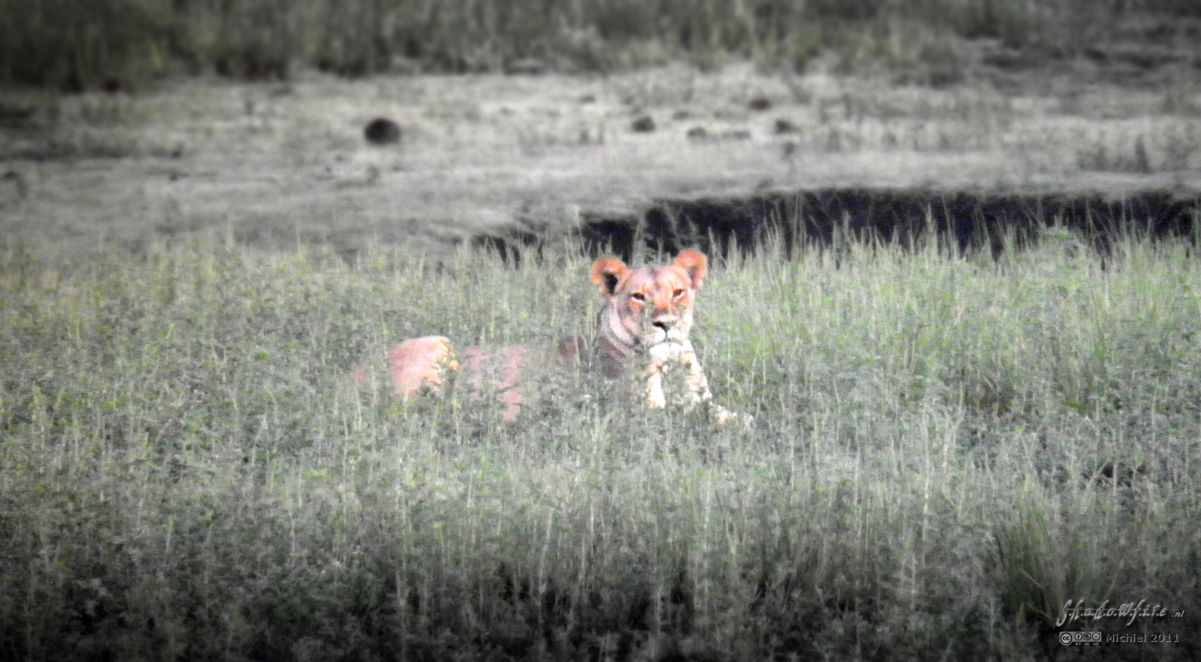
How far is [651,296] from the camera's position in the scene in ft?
→ 22.2

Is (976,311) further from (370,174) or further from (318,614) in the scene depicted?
(370,174)

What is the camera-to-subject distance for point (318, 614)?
482cm

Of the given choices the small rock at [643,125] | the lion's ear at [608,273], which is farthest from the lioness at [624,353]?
the small rock at [643,125]

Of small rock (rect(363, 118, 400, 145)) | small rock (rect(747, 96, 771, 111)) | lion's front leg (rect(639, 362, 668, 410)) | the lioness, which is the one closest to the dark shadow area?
the lioness

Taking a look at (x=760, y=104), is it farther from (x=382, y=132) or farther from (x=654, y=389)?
(x=654, y=389)

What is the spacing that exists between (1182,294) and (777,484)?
4128mm

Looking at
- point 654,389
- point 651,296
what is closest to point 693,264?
point 651,296

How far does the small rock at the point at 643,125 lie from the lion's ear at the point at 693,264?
10172 millimetres

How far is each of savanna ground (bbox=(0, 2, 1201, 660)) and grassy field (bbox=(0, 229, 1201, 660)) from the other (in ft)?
0.07

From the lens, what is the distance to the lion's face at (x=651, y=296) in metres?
6.68

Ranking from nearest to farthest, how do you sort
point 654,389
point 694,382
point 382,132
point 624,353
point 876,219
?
point 654,389 → point 694,382 → point 624,353 → point 876,219 → point 382,132

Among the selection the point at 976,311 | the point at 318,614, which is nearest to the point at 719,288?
the point at 976,311

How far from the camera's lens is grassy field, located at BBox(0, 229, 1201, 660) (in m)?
4.85

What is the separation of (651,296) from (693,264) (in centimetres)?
54
